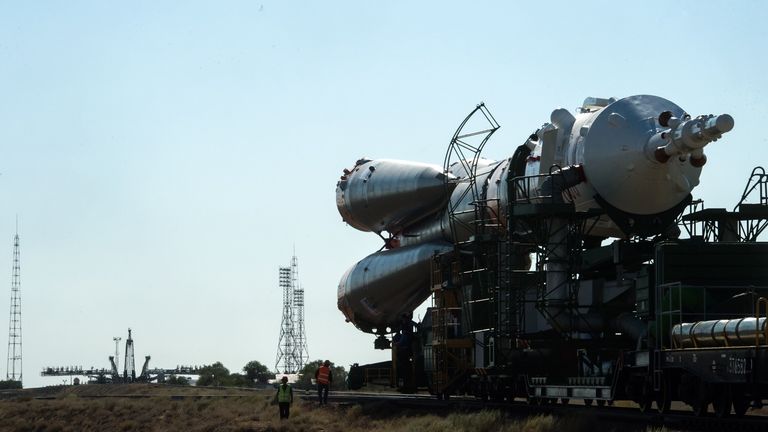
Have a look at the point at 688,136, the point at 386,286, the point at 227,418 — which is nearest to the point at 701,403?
the point at 688,136

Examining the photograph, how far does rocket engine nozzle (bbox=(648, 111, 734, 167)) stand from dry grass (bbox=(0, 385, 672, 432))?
7977 mm

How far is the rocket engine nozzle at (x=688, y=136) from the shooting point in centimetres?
2766

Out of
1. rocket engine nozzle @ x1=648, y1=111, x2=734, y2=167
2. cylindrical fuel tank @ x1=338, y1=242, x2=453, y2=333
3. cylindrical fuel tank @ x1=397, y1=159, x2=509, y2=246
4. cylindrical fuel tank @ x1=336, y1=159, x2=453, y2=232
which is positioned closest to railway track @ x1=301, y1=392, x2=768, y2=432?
rocket engine nozzle @ x1=648, y1=111, x2=734, y2=167

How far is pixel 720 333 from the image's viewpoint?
21.2 metres

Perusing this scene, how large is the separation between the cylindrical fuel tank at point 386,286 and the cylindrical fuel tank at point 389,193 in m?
1.51

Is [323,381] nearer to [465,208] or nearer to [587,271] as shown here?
[465,208]

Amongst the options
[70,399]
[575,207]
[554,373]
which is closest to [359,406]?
[554,373]

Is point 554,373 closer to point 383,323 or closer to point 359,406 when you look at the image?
point 359,406

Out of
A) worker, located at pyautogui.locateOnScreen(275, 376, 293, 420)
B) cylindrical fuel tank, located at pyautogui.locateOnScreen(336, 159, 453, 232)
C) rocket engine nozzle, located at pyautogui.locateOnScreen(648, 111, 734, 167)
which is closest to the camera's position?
rocket engine nozzle, located at pyautogui.locateOnScreen(648, 111, 734, 167)

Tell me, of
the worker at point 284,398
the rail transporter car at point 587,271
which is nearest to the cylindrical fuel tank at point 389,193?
the rail transporter car at point 587,271

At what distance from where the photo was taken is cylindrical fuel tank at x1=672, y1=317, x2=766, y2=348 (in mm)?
20281

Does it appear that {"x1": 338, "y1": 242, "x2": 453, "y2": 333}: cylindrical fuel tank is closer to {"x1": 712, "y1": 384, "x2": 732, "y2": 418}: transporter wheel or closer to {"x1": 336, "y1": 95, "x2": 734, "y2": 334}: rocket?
{"x1": 336, "y1": 95, "x2": 734, "y2": 334}: rocket

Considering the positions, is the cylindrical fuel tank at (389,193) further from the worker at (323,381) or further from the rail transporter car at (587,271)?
the worker at (323,381)

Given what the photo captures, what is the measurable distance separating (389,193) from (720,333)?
27654 millimetres
